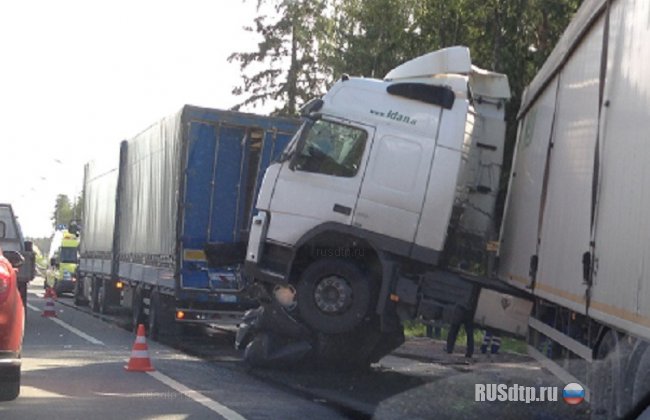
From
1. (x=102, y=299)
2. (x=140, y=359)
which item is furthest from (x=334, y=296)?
(x=102, y=299)

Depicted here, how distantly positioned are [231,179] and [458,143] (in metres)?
5.66

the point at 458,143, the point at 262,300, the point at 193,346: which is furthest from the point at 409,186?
the point at 193,346

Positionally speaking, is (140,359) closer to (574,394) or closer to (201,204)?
(201,204)

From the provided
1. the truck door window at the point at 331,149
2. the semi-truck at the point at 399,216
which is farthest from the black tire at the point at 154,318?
the truck door window at the point at 331,149

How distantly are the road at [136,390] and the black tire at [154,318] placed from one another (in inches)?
67.0

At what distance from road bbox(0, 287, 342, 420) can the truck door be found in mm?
1920

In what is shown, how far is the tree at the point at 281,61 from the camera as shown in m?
47.2

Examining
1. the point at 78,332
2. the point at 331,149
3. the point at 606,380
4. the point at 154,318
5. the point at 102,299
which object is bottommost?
the point at 78,332

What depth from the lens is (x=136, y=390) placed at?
1183cm

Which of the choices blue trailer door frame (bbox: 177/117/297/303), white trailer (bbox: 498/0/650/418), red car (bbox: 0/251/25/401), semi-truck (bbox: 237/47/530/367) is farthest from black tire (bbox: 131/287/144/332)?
red car (bbox: 0/251/25/401)

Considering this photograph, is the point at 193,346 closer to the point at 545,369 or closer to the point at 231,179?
the point at 231,179

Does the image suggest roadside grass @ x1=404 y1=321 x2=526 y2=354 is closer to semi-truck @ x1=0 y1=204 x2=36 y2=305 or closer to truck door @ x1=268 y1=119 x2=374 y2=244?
truck door @ x1=268 y1=119 x2=374 y2=244

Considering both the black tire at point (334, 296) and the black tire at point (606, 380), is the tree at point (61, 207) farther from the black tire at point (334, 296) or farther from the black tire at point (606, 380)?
the black tire at point (606, 380)

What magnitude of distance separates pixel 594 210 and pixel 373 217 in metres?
4.40
